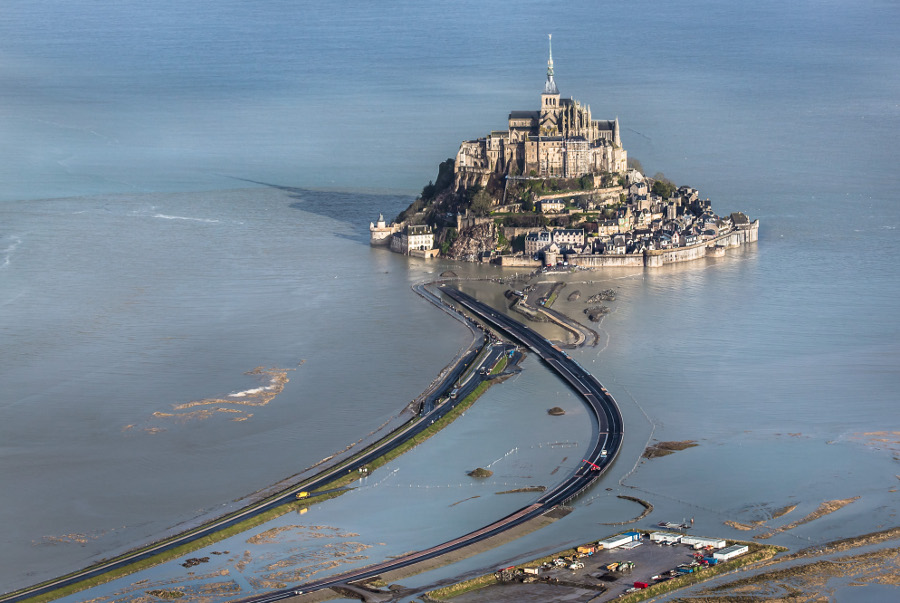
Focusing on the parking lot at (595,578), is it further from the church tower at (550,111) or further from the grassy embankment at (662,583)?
the church tower at (550,111)

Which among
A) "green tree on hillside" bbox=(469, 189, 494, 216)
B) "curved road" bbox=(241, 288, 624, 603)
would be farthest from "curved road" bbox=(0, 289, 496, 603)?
"green tree on hillside" bbox=(469, 189, 494, 216)

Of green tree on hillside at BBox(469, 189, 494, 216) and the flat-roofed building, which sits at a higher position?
green tree on hillside at BBox(469, 189, 494, 216)

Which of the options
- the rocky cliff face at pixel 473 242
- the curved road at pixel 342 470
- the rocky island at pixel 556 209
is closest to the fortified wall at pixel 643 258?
the rocky island at pixel 556 209

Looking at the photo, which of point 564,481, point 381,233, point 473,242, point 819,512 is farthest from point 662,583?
point 381,233

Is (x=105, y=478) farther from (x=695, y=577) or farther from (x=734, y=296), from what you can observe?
(x=734, y=296)

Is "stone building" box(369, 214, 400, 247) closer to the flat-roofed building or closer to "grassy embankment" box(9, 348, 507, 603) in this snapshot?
"grassy embankment" box(9, 348, 507, 603)
